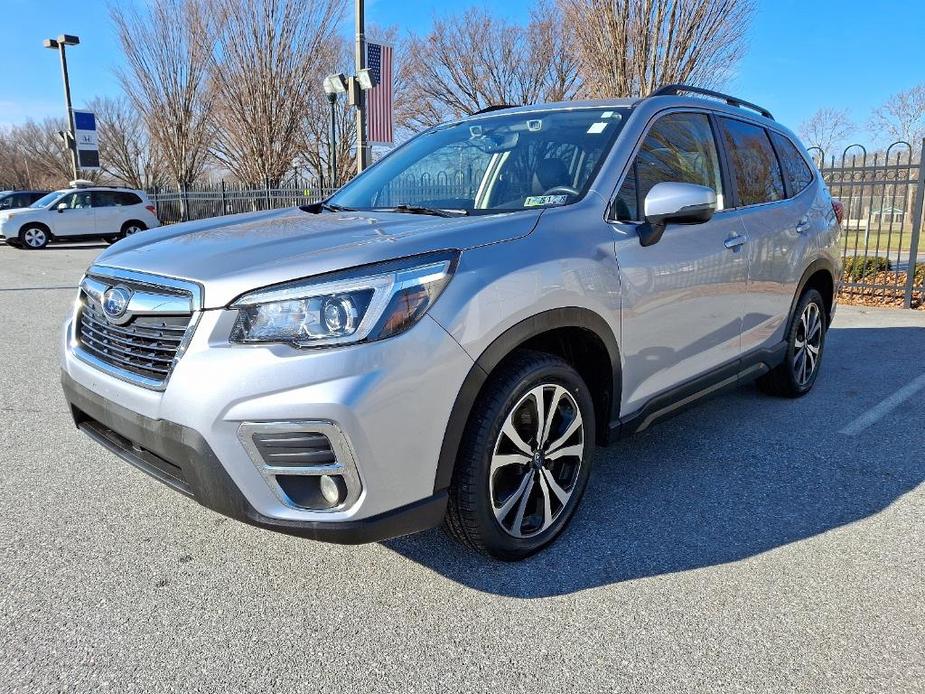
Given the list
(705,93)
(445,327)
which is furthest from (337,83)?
(445,327)

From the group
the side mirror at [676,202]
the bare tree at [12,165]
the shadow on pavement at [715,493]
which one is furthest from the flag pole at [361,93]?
the bare tree at [12,165]

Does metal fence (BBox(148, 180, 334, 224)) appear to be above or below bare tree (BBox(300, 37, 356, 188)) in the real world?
below

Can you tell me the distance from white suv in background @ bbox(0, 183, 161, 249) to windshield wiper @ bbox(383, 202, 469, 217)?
19.2 metres

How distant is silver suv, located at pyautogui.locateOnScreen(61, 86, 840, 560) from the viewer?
212 centimetres

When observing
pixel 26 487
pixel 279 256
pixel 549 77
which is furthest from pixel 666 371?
pixel 549 77

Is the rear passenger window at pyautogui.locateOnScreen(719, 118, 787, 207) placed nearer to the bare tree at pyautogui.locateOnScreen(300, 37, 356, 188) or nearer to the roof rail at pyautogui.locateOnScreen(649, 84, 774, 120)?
the roof rail at pyautogui.locateOnScreen(649, 84, 774, 120)

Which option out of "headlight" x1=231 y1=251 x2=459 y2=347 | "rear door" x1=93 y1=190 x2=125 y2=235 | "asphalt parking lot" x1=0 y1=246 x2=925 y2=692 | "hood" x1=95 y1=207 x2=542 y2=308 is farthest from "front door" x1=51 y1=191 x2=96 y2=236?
"headlight" x1=231 y1=251 x2=459 y2=347

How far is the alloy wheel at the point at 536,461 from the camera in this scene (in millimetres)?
2598

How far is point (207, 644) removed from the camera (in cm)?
225

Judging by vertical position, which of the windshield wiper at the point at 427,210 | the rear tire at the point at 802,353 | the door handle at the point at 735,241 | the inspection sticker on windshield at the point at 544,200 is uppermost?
the inspection sticker on windshield at the point at 544,200

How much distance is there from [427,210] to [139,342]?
1.28 meters

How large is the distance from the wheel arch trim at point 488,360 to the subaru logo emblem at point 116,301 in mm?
1215

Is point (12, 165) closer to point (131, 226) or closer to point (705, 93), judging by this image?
point (131, 226)

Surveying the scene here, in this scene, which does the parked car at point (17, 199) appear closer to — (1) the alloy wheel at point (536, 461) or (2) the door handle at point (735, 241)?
(2) the door handle at point (735, 241)
